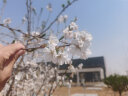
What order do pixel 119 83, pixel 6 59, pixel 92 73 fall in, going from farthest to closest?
pixel 92 73 → pixel 119 83 → pixel 6 59

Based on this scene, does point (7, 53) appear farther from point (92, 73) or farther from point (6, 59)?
point (92, 73)

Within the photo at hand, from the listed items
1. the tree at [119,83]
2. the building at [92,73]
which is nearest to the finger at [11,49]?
the tree at [119,83]

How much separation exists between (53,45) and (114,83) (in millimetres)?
7985

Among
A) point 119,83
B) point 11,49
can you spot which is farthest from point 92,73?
point 11,49

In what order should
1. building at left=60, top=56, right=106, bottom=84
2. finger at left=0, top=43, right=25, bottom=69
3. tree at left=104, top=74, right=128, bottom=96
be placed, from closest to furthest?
finger at left=0, top=43, right=25, bottom=69, tree at left=104, top=74, right=128, bottom=96, building at left=60, top=56, right=106, bottom=84

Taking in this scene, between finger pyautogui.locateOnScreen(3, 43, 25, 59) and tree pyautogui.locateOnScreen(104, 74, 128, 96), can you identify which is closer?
finger pyautogui.locateOnScreen(3, 43, 25, 59)

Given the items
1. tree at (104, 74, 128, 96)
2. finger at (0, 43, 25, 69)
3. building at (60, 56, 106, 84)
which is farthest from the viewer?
building at (60, 56, 106, 84)

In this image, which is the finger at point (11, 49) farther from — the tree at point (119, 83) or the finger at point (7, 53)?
the tree at point (119, 83)

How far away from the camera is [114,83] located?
8148 millimetres

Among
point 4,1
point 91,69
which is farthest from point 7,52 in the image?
point 91,69

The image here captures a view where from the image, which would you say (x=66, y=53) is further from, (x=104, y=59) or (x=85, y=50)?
(x=104, y=59)

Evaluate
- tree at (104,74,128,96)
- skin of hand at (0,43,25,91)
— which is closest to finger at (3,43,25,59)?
skin of hand at (0,43,25,91)

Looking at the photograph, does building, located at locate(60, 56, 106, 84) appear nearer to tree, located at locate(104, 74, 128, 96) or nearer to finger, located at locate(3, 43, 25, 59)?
tree, located at locate(104, 74, 128, 96)

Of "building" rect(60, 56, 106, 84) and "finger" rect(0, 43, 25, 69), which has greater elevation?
"finger" rect(0, 43, 25, 69)
